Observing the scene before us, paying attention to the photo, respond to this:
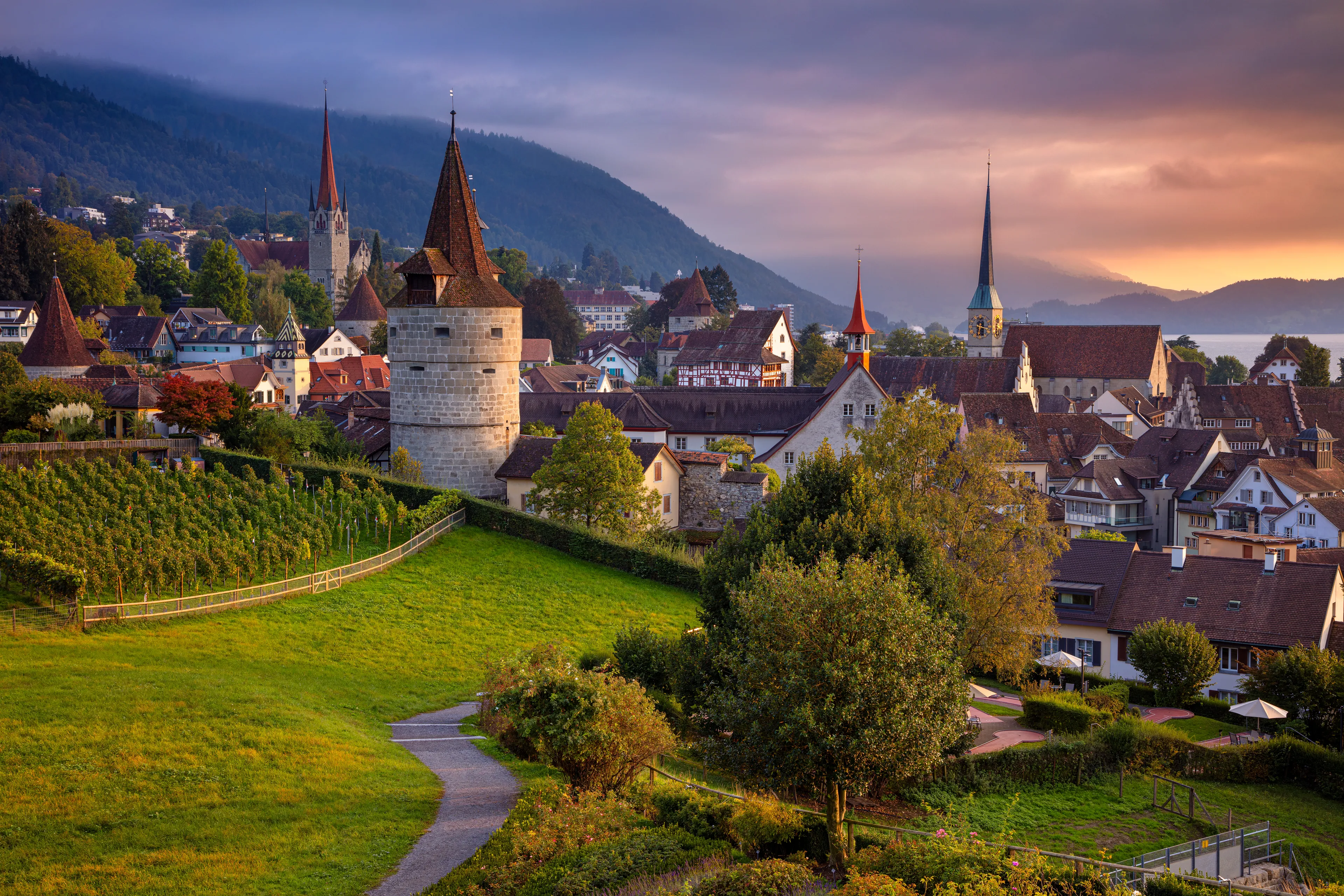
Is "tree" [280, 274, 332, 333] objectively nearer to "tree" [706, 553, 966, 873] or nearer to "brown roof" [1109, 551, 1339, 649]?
"brown roof" [1109, 551, 1339, 649]

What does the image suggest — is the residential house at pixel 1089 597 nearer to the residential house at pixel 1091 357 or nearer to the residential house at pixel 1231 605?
the residential house at pixel 1231 605

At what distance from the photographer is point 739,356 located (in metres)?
113

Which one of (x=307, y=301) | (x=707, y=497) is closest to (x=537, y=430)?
(x=707, y=497)

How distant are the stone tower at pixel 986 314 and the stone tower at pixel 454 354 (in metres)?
84.0

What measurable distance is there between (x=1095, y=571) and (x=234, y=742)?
34578 mm

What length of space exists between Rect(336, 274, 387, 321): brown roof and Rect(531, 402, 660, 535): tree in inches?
3759

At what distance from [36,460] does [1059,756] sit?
39065 millimetres

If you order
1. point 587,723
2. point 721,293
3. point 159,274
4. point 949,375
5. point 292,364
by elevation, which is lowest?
point 587,723

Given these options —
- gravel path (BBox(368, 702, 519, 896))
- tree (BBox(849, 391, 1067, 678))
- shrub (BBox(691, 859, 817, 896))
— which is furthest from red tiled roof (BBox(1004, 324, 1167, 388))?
shrub (BBox(691, 859, 817, 896))

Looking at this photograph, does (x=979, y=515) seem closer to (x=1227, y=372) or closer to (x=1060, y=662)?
(x=1060, y=662)

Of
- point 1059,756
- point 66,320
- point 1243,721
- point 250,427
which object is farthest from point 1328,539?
point 66,320

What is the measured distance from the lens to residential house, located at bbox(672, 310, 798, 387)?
112 m

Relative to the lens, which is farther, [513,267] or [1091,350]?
[513,267]

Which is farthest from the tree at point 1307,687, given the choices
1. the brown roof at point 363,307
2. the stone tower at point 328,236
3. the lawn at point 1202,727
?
the stone tower at point 328,236
